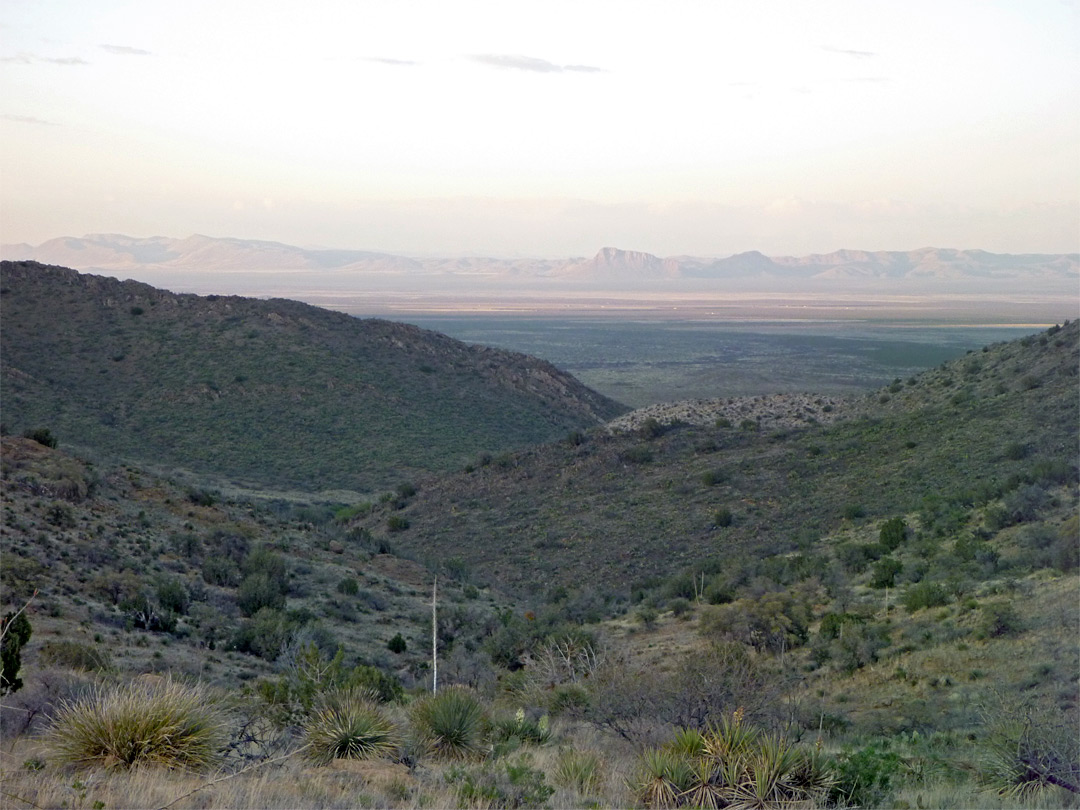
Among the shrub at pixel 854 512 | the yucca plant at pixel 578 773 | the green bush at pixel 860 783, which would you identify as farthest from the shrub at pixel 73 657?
the shrub at pixel 854 512

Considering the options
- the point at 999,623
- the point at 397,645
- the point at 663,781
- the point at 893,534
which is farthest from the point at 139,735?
the point at 893,534

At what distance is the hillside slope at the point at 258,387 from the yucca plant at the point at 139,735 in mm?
34358

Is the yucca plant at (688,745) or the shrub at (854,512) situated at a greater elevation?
the yucca plant at (688,745)

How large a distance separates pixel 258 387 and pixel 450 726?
151 feet

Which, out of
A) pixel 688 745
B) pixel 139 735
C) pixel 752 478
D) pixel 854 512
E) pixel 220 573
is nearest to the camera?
pixel 139 735

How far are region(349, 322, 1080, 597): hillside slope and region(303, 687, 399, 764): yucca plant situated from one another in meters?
14.4

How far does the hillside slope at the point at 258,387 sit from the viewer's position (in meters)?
44.5

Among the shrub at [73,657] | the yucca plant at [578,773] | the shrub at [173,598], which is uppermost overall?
the yucca plant at [578,773]

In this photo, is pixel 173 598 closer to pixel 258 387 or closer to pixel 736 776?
pixel 736 776

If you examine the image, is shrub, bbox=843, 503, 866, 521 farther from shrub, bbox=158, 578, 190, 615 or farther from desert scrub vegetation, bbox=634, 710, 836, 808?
desert scrub vegetation, bbox=634, 710, 836, 808

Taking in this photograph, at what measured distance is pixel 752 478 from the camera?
2961cm

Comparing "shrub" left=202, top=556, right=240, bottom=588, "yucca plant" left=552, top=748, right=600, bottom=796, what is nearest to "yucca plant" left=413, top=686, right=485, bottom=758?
"yucca plant" left=552, top=748, right=600, bottom=796

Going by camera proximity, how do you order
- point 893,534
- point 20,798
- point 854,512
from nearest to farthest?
1. point 20,798
2. point 893,534
3. point 854,512

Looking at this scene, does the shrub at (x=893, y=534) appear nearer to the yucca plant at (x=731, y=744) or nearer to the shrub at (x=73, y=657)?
the yucca plant at (x=731, y=744)
